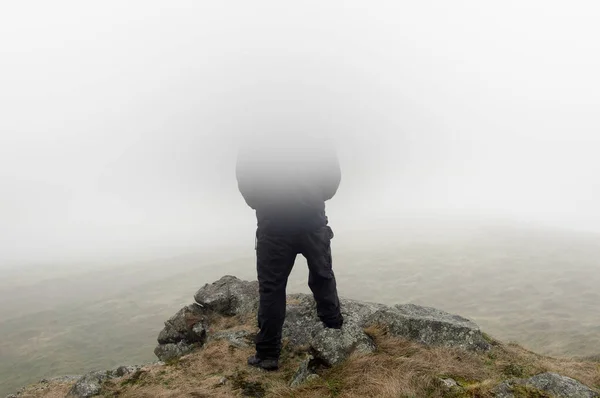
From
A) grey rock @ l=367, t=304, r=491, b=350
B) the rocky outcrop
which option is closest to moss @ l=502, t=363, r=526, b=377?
grey rock @ l=367, t=304, r=491, b=350

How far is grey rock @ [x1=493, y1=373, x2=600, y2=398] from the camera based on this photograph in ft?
16.1

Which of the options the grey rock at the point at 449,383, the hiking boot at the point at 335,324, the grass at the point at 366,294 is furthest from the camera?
the grass at the point at 366,294

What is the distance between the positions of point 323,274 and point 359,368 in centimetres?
177

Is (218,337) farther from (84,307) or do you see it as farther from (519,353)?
(84,307)

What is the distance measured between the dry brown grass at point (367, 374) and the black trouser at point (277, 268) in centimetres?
67

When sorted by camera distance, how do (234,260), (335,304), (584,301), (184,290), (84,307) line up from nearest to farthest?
(335,304) < (584,301) < (84,307) < (184,290) < (234,260)

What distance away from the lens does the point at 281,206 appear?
694cm

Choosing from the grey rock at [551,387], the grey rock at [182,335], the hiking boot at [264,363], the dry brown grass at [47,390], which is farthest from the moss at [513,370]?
the dry brown grass at [47,390]

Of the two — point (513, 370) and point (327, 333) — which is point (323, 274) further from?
point (513, 370)

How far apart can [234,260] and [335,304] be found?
4932 inches

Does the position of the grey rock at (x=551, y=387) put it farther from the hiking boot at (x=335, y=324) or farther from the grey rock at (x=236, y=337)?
the grey rock at (x=236, y=337)

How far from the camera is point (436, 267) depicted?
9756cm

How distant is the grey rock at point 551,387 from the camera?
4.90 meters

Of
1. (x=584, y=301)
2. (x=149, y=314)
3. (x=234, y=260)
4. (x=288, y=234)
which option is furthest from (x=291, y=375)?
(x=234, y=260)
